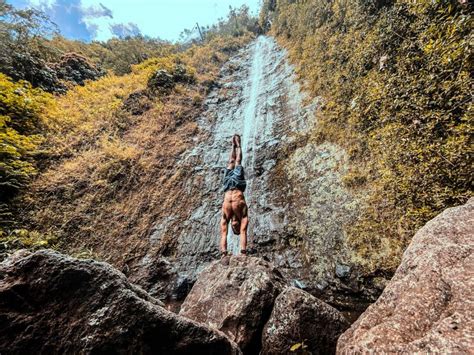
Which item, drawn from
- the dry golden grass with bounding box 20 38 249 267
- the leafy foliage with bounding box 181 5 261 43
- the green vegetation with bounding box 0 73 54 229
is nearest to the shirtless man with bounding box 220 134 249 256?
the dry golden grass with bounding box 20 38 249 267

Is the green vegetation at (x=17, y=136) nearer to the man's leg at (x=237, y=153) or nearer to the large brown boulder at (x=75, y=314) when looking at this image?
the man's leg at (x=237, y=153)

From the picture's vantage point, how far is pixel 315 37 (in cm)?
1159

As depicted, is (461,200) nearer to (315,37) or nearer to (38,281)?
(38,281)

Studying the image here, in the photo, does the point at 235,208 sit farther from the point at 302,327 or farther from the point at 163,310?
the point at 163,310

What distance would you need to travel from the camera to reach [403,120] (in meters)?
5.08

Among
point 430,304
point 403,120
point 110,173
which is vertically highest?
point 110,173

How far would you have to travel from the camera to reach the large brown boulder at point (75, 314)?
1.71 meters

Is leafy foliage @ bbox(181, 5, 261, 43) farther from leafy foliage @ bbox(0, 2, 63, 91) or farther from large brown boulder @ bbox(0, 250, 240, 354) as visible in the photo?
large brown boulder @ bbox(0, 250, 240, 354)

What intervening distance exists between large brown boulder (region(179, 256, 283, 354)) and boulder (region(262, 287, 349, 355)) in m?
0.23

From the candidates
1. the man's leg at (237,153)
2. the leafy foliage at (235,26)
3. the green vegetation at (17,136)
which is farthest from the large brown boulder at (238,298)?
the leafy foliage at (235,26)

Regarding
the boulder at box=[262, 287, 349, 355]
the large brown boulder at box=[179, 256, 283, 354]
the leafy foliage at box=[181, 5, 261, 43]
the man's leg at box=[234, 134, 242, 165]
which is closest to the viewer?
the boulder at box=[262, 287, 349, 355]

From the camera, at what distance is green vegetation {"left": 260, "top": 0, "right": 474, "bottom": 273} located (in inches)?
162

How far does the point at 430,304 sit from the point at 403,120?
4.19 m

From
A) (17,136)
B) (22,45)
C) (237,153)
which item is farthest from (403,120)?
(22,45)
